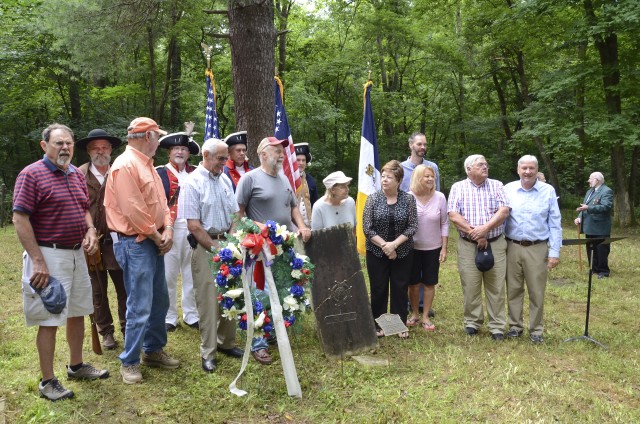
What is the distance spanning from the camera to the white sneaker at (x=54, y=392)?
3.61 meters

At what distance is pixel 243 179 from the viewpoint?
455 centimetres

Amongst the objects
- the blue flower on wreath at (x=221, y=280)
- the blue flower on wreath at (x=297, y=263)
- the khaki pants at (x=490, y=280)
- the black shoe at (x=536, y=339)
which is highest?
the blue flower on wreath at (x=297, y=263)

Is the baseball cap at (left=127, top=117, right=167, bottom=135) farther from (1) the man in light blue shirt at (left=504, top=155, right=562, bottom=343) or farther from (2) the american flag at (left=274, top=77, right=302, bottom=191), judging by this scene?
(1) the man in light blue shirt at (left=504, top=155, right=562, bottom=343)

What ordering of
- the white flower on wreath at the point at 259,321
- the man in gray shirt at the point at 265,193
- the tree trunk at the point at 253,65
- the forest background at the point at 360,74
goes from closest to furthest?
1. the white flower on wreath at the point at 259,321
2. the man in gray shirt at the point at 265,193
3. the tree trunk at the point at 253,65
4. the forest background at the point at 360,74

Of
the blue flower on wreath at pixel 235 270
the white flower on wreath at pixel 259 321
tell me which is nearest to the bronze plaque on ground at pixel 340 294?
the white flower on wreath at pixel 259 321

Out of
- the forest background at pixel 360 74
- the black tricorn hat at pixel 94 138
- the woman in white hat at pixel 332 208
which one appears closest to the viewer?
the black tricorn hat at pixel 94 138

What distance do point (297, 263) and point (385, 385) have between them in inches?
48.8

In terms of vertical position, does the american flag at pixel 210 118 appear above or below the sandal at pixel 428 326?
above

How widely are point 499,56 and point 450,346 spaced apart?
55.8 ft

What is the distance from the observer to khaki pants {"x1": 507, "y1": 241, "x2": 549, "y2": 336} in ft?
16.5

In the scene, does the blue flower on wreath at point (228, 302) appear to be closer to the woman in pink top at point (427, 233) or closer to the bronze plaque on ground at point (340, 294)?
the bronze plaque on ground at point (340, 294)

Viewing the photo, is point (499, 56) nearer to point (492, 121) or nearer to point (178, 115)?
point (492, 121)

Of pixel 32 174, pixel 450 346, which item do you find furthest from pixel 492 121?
pixel 32 174

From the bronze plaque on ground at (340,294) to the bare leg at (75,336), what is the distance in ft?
6.74
